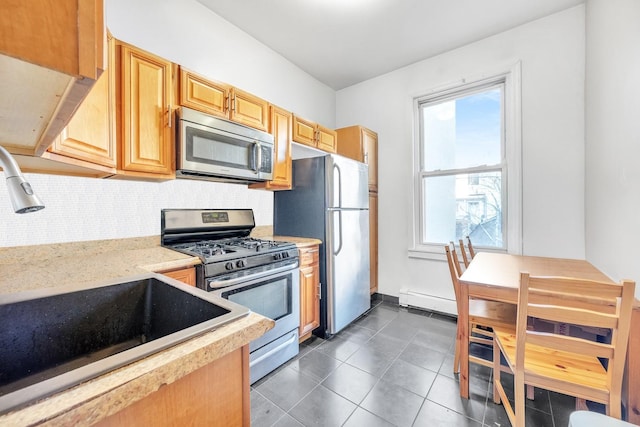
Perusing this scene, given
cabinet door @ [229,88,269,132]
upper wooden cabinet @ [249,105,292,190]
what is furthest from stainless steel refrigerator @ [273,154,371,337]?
cabinet door @ [229,88,269,132]

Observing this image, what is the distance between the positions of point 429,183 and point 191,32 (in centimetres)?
274

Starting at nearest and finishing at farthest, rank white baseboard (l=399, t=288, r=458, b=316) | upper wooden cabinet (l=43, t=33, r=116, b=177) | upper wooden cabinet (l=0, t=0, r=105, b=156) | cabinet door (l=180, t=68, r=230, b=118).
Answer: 1. upper wooden cabinet (l=0, t=0, r=105, b=156)
2. upper wooden cabinet (l=43, t=33, r=116, b=177)
3. cabinet door (l=180, t=68, r=230, b=118)
4. white baseboard (l=399, t=288, r=458, b=316)

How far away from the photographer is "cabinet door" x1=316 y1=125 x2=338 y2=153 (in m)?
2.91

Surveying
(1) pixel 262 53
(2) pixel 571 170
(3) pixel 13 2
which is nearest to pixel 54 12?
(3) pixel 13 2

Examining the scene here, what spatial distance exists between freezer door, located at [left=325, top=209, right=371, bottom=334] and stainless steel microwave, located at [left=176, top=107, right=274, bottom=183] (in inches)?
30.7

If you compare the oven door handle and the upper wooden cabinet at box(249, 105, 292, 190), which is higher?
the upper wooden cabinet at box(249, 105, 292, 190)

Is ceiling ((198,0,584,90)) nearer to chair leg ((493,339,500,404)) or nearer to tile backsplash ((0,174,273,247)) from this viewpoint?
tile backsplash ((0,174,273,247))

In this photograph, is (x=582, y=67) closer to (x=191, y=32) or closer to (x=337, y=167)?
(x=337, y=167)

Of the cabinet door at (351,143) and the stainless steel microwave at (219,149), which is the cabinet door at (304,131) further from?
the cabinet door at (351,143)

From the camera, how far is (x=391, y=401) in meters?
1.62

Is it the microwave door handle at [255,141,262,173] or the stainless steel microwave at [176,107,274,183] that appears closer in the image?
the stainless steel microwave at [176,107,274,183]

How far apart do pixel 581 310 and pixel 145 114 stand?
2.38 m

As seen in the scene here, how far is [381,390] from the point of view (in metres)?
1.72

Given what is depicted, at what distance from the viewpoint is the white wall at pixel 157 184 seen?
4.86 ft
